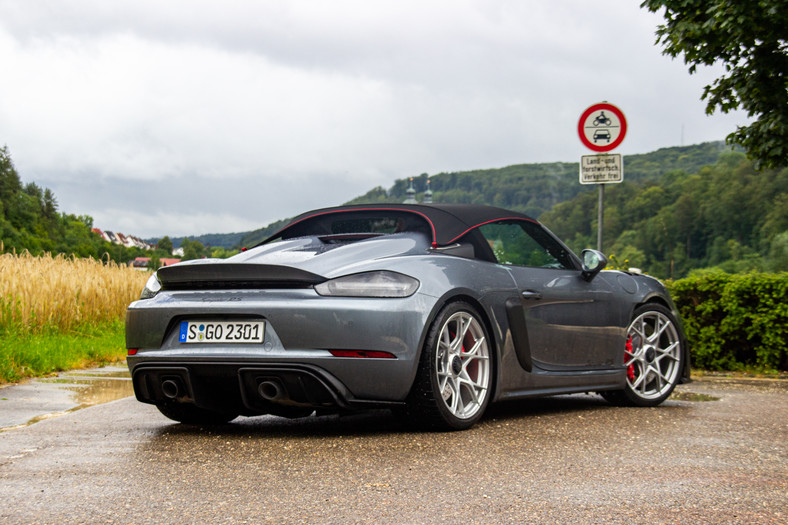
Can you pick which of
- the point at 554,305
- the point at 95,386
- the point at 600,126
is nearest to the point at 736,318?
the point at 600,126

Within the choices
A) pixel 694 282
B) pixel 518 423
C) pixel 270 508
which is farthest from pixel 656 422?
pixel 694 282

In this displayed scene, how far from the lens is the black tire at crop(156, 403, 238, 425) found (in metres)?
5.69

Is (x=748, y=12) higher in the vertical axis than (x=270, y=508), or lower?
higher

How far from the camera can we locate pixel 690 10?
12.4m

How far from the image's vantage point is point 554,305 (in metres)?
6.11

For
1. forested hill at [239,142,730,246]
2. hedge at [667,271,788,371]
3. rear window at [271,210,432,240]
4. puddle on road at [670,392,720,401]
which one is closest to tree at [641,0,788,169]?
hedge at [667,271,788,371]

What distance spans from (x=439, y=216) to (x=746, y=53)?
27.2 ft

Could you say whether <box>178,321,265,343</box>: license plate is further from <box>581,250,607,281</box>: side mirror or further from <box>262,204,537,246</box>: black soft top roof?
<box>581,250,607,281</box>: side mirror

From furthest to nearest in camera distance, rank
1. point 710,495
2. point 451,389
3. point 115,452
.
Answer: point 451,389, point 115,452, point 710,495

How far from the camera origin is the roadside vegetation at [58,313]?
9.58m

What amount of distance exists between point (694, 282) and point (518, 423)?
5250 millimetres

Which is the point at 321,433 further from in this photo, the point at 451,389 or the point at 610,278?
the point at 610,278

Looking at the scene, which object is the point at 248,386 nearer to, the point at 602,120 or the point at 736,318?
the point at 736,318

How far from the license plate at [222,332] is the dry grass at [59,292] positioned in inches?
280
